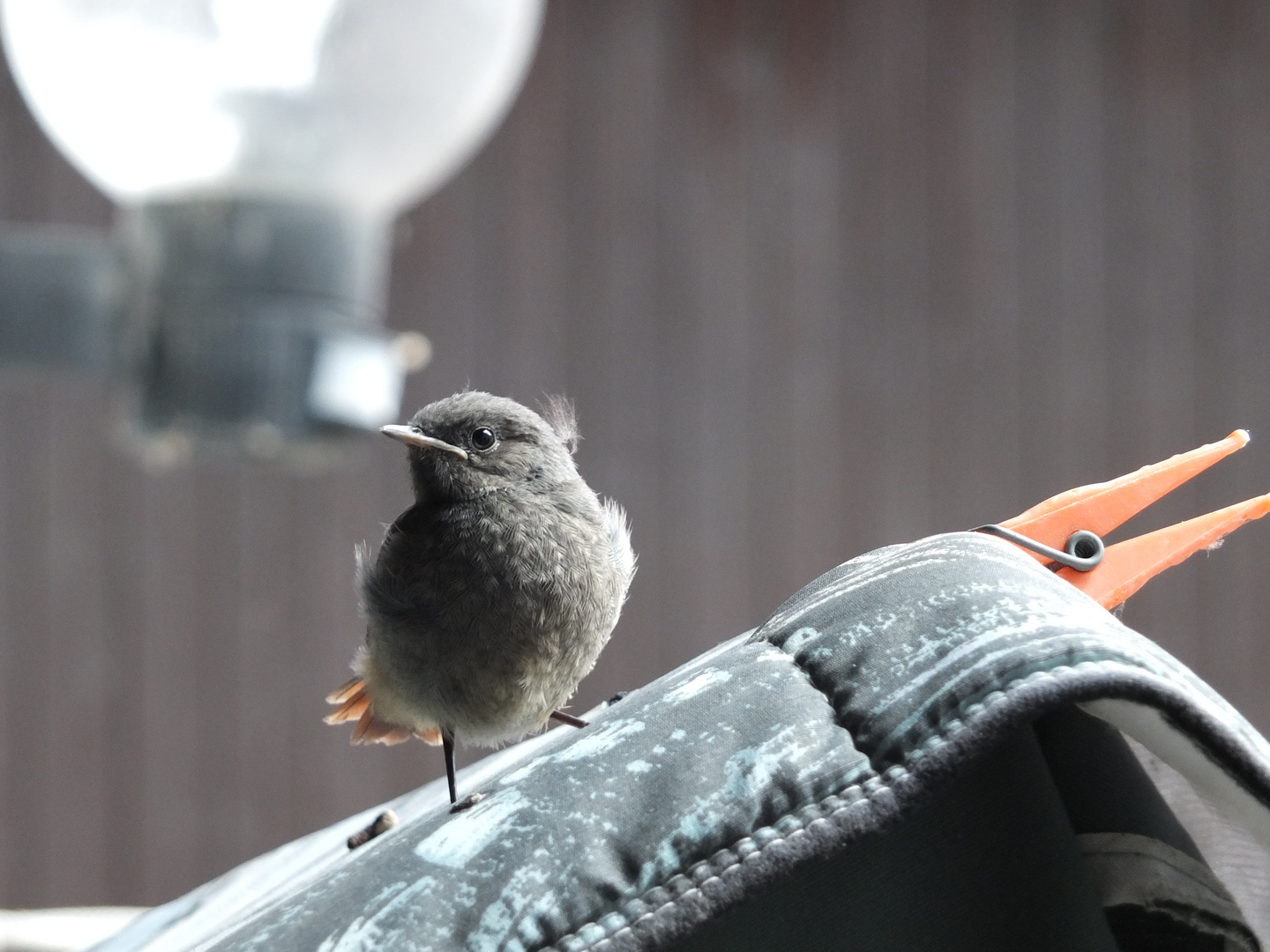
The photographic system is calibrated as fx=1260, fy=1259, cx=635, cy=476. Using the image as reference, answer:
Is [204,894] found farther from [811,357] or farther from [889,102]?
[889,102]

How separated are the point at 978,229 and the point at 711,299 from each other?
0.76 m

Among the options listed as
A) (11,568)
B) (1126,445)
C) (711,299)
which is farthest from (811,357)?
(11,568)

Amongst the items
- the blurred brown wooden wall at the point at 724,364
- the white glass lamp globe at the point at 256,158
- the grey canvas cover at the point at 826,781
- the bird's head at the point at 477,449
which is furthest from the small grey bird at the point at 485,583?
the blurred brown wooden wall at the point at 724,364

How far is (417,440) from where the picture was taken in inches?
52.4

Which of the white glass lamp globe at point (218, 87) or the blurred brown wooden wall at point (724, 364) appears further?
the blurred brown wooden wall at point (724, 364)

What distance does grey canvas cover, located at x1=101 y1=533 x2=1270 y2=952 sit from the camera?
633 mm

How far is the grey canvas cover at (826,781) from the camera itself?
2.08 ft

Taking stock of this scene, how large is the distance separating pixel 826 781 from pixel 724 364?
2.74m

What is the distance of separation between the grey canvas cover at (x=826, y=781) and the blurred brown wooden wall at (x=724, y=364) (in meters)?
2.46

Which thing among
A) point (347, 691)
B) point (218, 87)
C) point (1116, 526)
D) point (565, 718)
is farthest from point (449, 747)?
point (218, 87)

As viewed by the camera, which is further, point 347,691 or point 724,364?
point 724,364

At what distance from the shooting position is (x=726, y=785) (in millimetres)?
669

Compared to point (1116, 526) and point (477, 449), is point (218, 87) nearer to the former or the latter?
point (477, 449)

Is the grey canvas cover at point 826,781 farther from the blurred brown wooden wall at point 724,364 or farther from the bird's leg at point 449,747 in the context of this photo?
the blurred brown wooden wall at point 724,364
